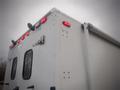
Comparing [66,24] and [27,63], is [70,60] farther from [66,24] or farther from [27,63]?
[27,63]

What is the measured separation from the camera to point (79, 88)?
1.25m

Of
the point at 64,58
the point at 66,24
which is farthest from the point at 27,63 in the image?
the point at 66,24

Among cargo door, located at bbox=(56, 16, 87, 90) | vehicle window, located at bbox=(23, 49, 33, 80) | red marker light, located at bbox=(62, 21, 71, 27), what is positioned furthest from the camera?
vehicle window, located at bbox=(23, 49, 33, 80)

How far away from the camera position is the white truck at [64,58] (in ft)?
3.81

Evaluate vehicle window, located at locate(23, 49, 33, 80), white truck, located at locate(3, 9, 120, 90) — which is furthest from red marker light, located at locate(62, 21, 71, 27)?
vehicle window, located at locate(23, 49, 33, 80)

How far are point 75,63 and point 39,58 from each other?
489 millimetres

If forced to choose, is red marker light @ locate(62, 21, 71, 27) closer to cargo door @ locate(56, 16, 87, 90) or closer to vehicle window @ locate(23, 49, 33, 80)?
cargo door @ locate(56, 16, 87, 90)

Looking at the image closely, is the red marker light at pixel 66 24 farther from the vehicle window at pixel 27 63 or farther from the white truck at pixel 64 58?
the vehicle window at pixel 27 63

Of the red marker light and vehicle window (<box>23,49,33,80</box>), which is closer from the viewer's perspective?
the red marker light

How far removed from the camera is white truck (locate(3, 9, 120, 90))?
3.81ft

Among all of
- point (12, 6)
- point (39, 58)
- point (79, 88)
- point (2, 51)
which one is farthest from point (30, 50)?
point (2, 51)

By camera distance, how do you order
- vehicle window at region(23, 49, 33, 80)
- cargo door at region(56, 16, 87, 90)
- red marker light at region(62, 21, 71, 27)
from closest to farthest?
1. cargo door at region(56, 16, 87, 90)
2. red marker light at region(62, 21, 71, 27)
3. vehicle window at region(23, 49, 33, 80)

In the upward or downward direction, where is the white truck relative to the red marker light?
downward

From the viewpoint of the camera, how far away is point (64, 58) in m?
1.21
